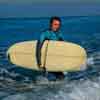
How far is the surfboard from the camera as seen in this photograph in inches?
427

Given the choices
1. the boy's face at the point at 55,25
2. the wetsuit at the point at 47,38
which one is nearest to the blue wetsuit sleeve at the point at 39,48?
the wetsuit at the point at 47,38

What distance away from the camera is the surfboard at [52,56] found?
1084 centimetres

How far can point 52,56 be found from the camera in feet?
35.8

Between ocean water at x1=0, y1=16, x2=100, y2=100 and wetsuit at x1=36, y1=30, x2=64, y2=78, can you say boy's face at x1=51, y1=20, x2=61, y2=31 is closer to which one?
wetsuit at x1=36, y1=30, x2=64, y2=78

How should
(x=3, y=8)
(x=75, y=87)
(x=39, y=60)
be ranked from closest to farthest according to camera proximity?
(x=75, y=87) → (x=39, y=60) → (x=3, y=8)

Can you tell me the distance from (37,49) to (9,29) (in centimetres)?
1219

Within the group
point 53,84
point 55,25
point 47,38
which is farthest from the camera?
point 47,38

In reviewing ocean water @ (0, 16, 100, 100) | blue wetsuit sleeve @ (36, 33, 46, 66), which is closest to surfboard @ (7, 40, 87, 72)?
blue wetsuit sleeve @ (36, 33, 46, 66)

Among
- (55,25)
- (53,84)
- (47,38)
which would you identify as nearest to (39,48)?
(47,38)

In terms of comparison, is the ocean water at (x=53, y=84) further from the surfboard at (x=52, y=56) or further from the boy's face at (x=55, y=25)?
the boy's face at (x=55, y=25)

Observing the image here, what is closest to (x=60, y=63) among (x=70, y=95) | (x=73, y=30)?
(x=70, y=95)

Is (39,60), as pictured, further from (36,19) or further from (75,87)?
(36,19)

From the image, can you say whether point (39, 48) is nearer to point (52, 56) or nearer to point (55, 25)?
point (52, 56)

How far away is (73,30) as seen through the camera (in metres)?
22.2
